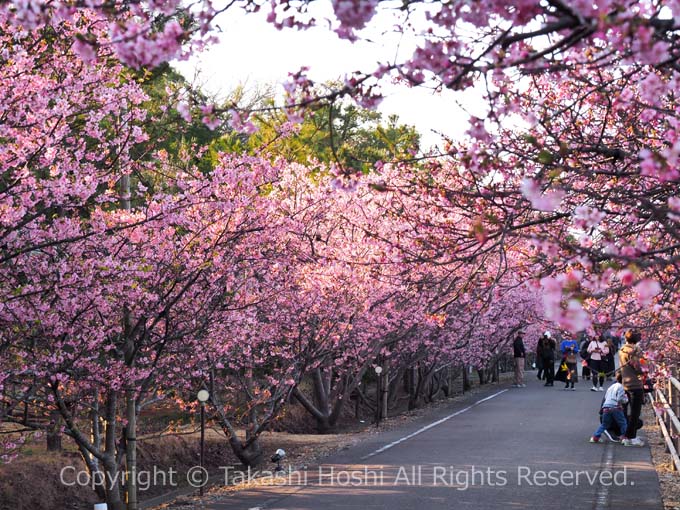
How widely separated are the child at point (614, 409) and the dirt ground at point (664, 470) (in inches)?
27.8

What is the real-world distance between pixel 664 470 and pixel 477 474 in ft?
8.91

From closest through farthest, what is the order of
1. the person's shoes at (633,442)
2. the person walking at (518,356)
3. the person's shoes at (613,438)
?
1. the person's shoes at (633,442)
2. the person's shoes at (613,438)
3. the person walking at (518,356)

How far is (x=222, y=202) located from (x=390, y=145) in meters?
3.97

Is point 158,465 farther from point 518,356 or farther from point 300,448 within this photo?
point 518,356

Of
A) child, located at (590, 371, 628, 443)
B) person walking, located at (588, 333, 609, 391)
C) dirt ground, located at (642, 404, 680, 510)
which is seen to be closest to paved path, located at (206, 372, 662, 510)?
dirt ground, located at (642, 404, 680, 510)

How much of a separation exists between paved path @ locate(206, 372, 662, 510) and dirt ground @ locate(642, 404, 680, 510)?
0.12 metres

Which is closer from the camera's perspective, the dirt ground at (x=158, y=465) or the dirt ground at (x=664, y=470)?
the dirt ground at (x=664, y=470)

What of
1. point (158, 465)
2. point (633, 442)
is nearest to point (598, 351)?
point (633, 442)

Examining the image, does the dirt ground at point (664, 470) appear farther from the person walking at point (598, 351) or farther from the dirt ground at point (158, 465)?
the dirt ground at point (158, 465)

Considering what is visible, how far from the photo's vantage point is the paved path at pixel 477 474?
10.6 m

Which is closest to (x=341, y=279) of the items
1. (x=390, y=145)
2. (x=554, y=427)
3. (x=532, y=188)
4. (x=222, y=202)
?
(x=554, y=427)

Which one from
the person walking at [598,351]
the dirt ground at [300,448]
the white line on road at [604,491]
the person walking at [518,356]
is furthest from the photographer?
the person walking at [518,356]

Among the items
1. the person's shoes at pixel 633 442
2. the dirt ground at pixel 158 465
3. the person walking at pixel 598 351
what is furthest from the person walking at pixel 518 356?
the person walking at pixel 598 351

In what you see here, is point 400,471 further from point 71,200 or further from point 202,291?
point 71,200
